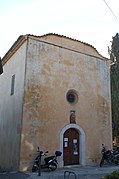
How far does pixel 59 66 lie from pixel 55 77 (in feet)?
2.69

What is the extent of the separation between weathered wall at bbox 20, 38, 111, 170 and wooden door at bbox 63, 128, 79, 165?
0.61m

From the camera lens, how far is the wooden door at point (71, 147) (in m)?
12.8

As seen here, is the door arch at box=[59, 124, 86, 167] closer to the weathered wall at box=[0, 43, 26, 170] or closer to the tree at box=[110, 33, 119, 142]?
the weathered wall at box=[0, 43, 26, 170]

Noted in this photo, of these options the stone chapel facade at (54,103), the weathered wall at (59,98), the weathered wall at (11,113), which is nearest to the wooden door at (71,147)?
the stone chapel facade at (54,103)

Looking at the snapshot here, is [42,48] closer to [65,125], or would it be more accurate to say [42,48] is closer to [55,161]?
[65,125]

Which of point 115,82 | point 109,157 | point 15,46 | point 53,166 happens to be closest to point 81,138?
point 109,157

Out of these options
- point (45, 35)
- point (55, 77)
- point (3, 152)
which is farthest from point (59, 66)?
point (3, 152)

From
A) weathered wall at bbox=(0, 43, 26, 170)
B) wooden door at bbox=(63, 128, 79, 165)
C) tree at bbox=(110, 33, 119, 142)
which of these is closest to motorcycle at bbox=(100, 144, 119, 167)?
wooden door at bbox=(63, 128, 79, 165)

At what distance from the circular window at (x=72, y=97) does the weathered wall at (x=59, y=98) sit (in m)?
0.23

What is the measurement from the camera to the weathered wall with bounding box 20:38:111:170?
468 inches

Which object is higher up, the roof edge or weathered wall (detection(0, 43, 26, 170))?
the roof edge

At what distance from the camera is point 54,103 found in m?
12.7

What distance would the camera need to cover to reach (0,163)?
14.4 metres

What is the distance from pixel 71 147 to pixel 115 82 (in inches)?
386
